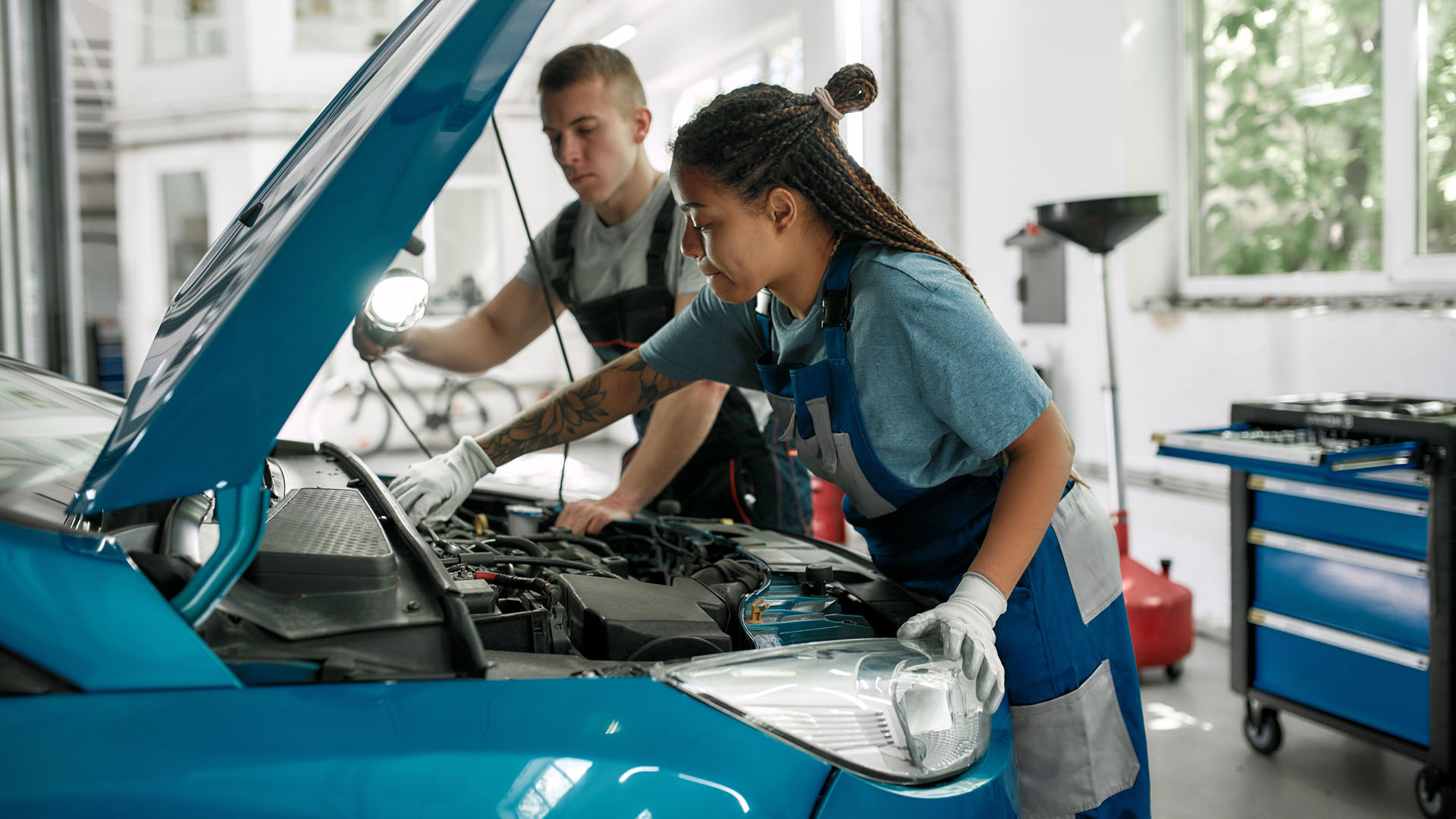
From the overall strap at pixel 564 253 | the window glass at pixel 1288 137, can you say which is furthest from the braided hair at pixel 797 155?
the window glass at pixel 1288 137

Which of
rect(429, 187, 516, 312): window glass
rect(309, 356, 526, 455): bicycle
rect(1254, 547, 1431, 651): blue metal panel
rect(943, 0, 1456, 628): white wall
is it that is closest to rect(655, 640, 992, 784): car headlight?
rect(1254, 547, 1431, 651): blue metal panel

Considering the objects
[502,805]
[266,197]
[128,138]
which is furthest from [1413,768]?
[128,138]

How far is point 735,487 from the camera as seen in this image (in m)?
2.34

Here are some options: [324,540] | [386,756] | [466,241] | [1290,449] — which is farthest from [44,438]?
[466,241]

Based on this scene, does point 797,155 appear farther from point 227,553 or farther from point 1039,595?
point 227,553

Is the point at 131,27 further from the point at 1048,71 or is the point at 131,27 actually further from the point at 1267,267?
the point at 1267,267

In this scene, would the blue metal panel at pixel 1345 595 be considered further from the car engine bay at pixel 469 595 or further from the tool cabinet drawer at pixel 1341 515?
the car engine bay at pixel 469 595

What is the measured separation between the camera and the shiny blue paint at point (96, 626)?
85 centimetres

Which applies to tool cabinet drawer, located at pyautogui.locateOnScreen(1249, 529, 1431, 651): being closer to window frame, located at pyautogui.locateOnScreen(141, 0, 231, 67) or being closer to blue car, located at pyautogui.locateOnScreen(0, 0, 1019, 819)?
blue car, located at pyautogui.locateOnScreen(0, 0, 1019, 819)

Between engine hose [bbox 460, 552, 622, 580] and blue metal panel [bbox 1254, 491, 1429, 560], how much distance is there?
198 centimetres

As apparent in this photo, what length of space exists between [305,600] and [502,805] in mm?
348

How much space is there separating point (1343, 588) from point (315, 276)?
2589 mm

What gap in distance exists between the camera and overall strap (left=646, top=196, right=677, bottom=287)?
2186mm

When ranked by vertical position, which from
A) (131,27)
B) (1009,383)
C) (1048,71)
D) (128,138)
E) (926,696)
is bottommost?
(926,696)
